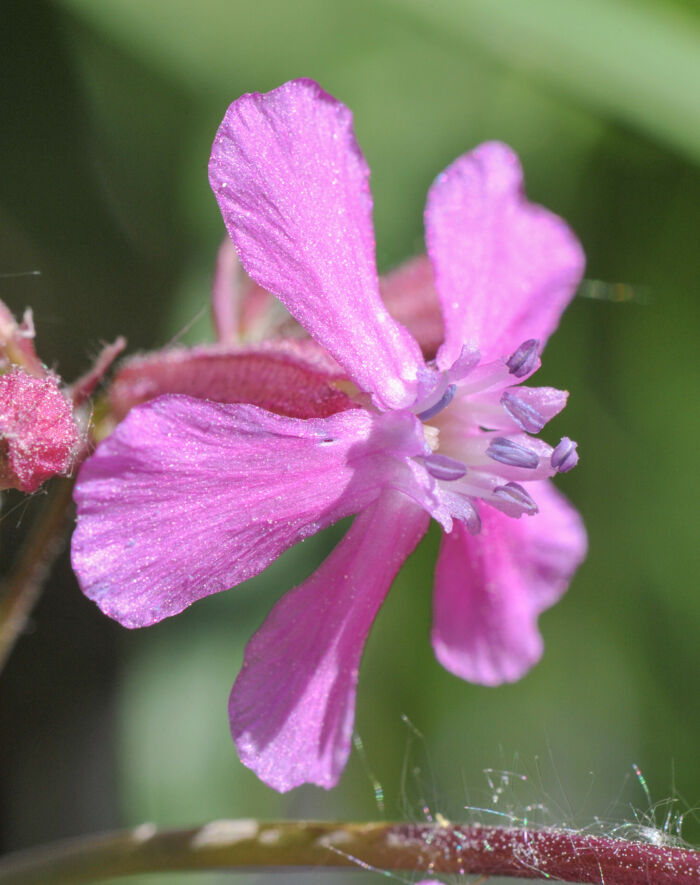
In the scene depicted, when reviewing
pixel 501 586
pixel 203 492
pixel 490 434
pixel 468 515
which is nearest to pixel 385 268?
pixel 501 586

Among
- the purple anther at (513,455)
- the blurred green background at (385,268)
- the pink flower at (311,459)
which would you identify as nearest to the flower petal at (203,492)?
the pink flower at (311,459)

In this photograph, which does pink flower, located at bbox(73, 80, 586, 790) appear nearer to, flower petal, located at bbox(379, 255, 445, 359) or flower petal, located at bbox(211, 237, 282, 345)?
flower petal, located at bbox(379, 255, 445, 359)

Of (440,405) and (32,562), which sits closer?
(440,405)

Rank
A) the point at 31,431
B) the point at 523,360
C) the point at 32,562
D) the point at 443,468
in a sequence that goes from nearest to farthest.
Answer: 1. the point at 31,431
2. the point at 443,468
3. the point at 523,360
4. the point at 32,562

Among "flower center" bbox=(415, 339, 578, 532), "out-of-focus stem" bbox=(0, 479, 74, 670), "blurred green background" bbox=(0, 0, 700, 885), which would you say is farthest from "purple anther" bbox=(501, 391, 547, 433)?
"blurred green background" bbox=(0, 0, 700, 885)

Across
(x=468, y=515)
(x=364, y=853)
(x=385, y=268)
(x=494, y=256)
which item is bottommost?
(x=364, y=853)

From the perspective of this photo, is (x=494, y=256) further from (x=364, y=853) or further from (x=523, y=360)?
(x=364, y=853)
